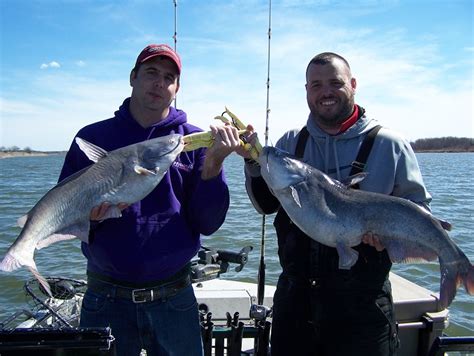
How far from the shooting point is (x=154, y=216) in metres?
3.16

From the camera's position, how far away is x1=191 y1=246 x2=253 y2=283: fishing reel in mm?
5590

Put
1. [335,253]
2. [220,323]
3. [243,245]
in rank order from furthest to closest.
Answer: [243,245], [220,323], [335,253]

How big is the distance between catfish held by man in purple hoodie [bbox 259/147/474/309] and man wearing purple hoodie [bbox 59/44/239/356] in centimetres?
46

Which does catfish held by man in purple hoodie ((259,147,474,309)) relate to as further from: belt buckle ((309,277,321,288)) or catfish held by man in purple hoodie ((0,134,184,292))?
catfish held by man in purple hoodie ((0,134,184,292))

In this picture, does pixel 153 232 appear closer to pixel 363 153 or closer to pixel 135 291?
pixel 135 291

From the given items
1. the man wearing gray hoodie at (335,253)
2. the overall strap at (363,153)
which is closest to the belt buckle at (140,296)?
the man wearing gray hoodie at (335,253)

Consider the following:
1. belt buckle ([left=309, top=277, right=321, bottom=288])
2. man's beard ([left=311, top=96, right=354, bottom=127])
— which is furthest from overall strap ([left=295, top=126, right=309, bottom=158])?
belt buckle ([left=309, top=277, right=321, bottom=288])

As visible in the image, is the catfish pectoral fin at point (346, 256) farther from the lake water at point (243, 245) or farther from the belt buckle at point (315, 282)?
the lake water at point (243, 245)

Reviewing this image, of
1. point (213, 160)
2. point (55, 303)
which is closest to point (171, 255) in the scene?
point (213, 160)

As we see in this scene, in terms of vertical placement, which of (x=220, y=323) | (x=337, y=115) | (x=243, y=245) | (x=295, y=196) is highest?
(x=337, y=115)

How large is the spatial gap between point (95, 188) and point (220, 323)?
8.46ft

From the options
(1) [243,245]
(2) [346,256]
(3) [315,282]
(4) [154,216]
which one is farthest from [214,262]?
(1) [243,245]

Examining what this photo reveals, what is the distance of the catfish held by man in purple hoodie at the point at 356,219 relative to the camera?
2977 millimetres

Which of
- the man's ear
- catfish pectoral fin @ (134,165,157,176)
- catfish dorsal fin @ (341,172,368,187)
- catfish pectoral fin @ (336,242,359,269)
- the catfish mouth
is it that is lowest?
catfish pectoral fin @ (336,242,359,269)
